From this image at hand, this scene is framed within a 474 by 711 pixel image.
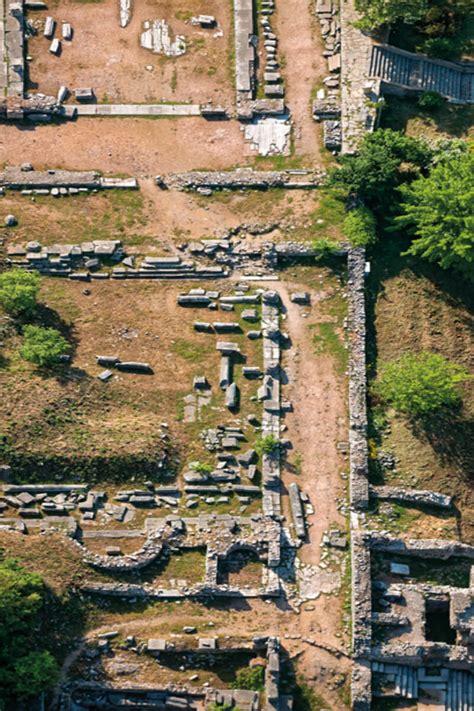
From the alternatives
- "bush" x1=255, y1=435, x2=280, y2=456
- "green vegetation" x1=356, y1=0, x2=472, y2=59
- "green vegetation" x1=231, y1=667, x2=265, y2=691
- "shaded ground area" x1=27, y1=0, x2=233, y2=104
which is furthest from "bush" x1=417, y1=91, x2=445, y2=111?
"green vegetation" x1=231, y1=667, x2=265, y2=691

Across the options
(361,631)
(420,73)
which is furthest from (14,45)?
(361,631)

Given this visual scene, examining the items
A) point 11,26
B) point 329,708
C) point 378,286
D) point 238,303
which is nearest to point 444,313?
point 378,286

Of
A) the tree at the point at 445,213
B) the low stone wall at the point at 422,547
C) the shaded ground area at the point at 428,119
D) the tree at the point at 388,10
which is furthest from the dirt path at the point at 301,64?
the low stone wall at the point at 422,547

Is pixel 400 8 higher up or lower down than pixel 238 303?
higher up

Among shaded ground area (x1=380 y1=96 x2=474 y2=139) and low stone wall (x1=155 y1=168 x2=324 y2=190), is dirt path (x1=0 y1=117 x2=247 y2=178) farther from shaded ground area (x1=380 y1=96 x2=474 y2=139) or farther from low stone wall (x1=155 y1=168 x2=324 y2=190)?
shaded ground area (x1=380 y1=96 x2=474 y2=139)

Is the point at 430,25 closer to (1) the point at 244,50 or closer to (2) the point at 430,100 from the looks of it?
(2) the point at 430,100

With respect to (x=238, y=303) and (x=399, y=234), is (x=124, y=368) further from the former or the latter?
(x=399, y=234)
